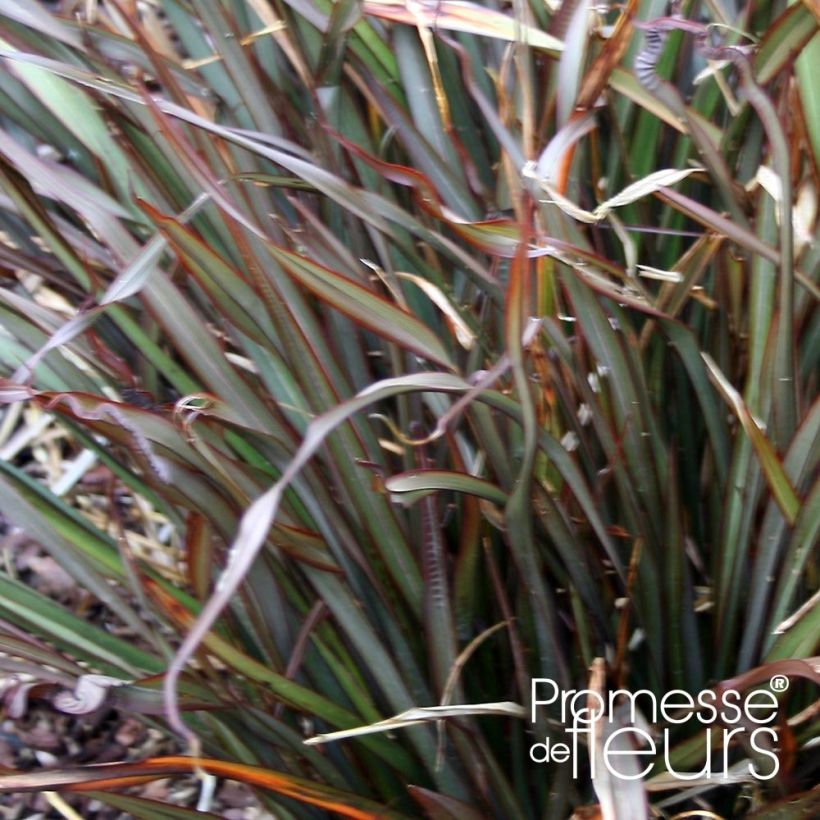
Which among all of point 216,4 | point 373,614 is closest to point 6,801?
point 373,614

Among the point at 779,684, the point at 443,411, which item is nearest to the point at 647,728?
the point at 779,684

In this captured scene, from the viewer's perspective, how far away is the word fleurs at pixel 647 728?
65cm

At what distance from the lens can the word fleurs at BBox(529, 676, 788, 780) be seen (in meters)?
0.65

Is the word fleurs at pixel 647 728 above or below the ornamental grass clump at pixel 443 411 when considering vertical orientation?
below

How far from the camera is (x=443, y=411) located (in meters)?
0.76

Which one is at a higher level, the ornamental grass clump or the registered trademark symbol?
the ornamental grass clump

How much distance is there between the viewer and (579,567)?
2.44 ft

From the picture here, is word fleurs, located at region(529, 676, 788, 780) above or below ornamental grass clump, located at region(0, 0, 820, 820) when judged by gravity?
below

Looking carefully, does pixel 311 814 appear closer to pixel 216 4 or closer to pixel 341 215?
pixel 341 215

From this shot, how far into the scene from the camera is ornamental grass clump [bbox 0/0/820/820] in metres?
0.67

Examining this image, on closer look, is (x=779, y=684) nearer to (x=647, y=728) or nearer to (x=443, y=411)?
(x=647, y=728)

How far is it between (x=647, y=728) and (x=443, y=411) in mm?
264

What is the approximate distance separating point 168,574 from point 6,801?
28 cm

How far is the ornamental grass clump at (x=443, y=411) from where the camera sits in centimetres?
67
